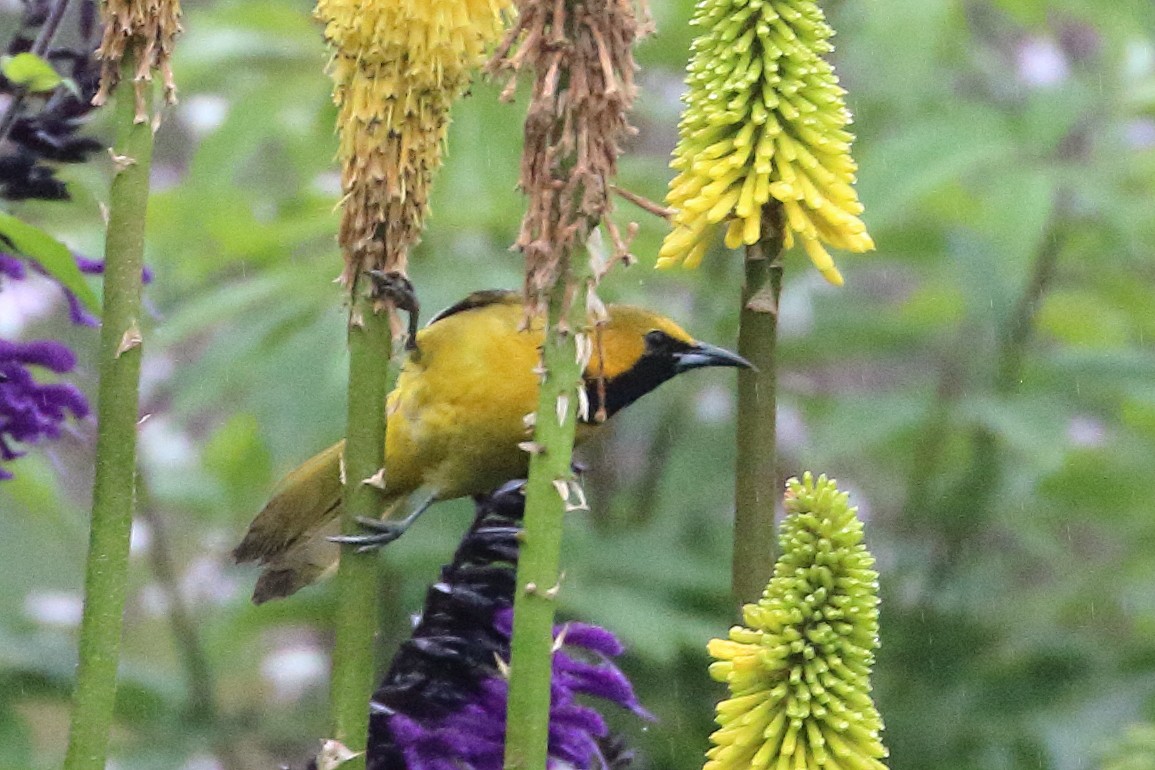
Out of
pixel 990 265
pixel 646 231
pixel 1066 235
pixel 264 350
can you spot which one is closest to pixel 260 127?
pixel 264 350

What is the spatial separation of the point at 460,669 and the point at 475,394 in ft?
2.45

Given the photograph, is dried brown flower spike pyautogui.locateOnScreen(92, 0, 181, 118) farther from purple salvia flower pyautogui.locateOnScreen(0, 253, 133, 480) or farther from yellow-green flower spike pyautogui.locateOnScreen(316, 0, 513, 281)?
purple salvia flower pyautogui.locateOnScreen(0, 253, 133, 480)

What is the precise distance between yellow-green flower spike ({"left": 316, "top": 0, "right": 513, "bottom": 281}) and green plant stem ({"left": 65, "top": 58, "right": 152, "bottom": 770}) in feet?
0.37

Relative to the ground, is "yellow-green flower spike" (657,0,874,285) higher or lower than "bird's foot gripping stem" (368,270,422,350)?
higher

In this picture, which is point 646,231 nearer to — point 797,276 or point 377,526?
point 797,276

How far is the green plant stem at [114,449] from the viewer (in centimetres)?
88

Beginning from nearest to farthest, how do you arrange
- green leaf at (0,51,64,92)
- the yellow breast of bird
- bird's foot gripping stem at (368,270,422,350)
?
1. bird's foot gripping stem at (368,270,422,350)
2. green leaf at (0,51,64,92)
3. the yellow breast of bird

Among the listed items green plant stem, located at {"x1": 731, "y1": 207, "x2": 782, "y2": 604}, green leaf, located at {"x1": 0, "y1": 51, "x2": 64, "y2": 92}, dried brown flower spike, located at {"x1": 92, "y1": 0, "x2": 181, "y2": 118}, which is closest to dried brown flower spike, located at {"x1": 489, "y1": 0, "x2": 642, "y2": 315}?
green plant stem, located at {"x1": 731, "y1": 207, "x2": 782, "y2": 604}

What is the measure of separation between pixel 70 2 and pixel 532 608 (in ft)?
2.03

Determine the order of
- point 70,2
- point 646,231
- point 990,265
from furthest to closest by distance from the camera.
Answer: point 990,265
point 646,231
point 70,2

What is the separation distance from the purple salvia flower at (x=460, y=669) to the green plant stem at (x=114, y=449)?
0.18m

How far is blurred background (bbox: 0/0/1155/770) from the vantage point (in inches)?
93.8

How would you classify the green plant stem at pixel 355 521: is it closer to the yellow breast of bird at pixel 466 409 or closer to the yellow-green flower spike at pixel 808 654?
the yellow-green flower spike at pixel 808 654

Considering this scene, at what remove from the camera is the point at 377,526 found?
85 centimetres
